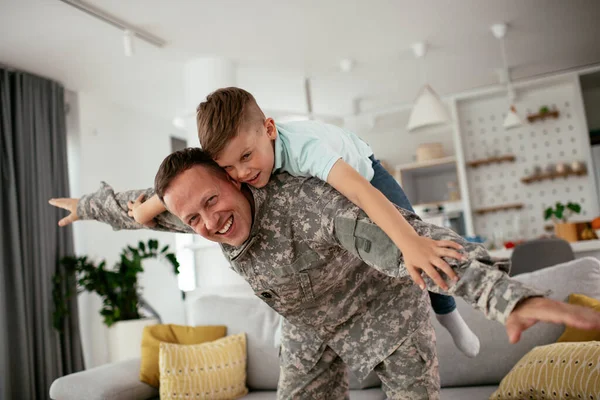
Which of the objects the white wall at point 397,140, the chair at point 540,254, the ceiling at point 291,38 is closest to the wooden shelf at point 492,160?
the white wall at point 397,140

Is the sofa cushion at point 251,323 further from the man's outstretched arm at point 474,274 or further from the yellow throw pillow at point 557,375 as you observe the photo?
the man's outstretched arm at point 474,274

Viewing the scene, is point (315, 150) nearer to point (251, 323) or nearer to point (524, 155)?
point (251, 323)

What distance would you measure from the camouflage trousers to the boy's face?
56 cm

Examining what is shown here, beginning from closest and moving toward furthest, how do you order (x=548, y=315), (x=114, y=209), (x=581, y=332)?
(x=548, y=315)
(x=114, y=209)
(x=581, y=332)

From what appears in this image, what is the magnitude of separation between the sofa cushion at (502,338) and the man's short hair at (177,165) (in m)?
1.56

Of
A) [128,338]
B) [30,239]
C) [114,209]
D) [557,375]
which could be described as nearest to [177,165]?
[114,209]

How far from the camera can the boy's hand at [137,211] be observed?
1.61 metres

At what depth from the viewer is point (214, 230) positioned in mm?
1310

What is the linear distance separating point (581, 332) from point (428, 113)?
8.71 ft

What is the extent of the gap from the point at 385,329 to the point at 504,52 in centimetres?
531

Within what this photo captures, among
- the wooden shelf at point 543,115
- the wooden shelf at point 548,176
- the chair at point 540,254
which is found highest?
the wooden shelf at point 543,115

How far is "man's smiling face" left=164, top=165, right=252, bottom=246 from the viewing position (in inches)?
51.4

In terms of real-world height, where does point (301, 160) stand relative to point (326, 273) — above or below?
above

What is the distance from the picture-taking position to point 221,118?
53.1 inches
